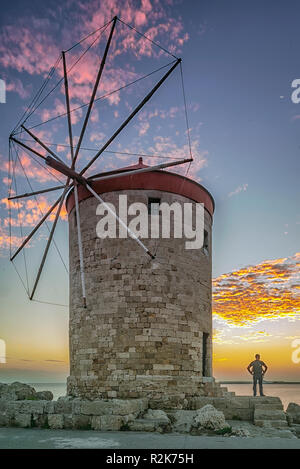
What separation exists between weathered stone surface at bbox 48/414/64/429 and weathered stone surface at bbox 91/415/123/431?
33.7 inches

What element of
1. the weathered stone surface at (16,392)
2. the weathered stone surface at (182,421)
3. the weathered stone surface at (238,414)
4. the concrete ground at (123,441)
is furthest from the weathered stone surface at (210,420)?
the weathered stone surface at (16,392)

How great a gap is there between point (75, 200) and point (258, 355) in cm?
852

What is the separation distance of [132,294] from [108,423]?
442cm

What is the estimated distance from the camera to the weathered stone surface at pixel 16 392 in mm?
15534

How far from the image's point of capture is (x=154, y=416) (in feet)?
40.9

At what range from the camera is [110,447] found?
28.4 ft

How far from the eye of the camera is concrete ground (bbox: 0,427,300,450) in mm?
8688

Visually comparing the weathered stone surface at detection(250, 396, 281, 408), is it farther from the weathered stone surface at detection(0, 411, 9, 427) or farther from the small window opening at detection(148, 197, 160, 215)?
the weathered stone surface at detection(0, 411, 9, 427)

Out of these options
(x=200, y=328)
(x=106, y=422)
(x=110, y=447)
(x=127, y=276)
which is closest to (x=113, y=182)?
(x=127, y=276)

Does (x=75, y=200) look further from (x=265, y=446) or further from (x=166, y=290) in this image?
(x=265, y=446)

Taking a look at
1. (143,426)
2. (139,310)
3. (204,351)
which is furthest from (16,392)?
(143,426)

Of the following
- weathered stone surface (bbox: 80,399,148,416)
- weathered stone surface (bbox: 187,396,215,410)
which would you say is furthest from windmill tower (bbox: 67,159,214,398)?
weathered stone surface (bbox: 80,399,148,416)

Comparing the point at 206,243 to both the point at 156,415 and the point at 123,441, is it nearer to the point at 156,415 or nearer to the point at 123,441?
the point at 156,415

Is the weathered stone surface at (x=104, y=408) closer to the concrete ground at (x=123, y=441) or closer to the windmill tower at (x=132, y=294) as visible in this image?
the concrete ground at (x=123, y=441)
